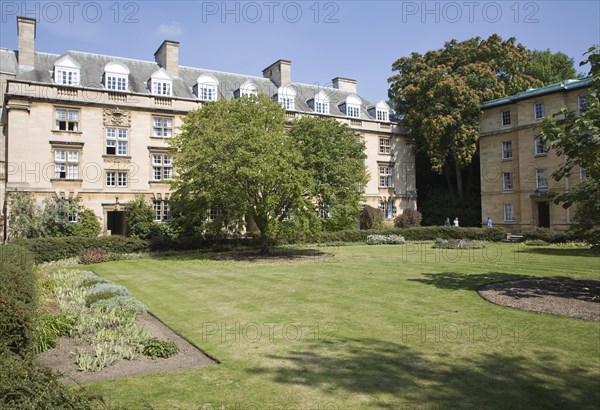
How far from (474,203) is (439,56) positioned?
1520 centimetres

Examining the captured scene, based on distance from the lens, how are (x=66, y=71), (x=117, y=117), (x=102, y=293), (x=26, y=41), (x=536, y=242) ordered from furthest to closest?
(x=117, y=117)
(x=66, y=71)
(x=26, y=41)
(x=536, y=242)
(x=102, y=293)

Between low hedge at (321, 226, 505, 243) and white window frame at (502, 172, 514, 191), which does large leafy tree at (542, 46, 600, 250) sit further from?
white window frame at (502, 172, 514, 191)

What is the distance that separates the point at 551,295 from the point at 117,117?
103 feet

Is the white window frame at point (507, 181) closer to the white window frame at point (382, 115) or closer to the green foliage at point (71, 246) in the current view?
the white window frame at point (382, 115)

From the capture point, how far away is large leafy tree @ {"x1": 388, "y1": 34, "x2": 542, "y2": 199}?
4097cm

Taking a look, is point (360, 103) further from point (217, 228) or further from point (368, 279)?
point (368, 279)

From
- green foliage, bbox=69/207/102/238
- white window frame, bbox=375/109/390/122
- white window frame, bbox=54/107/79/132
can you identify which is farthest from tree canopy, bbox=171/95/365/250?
white window frame, bbox=375/109/390/122

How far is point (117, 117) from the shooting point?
1324 inches

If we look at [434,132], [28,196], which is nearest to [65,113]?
[28,196]

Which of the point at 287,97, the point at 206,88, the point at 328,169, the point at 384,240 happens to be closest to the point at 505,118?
→ the point at 384,240

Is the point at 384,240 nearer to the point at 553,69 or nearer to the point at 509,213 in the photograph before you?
the point at 509,213

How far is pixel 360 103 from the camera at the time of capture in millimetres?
46281

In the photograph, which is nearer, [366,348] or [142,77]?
[366,348]

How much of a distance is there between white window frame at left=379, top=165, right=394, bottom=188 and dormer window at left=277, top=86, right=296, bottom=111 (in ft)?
38.3
